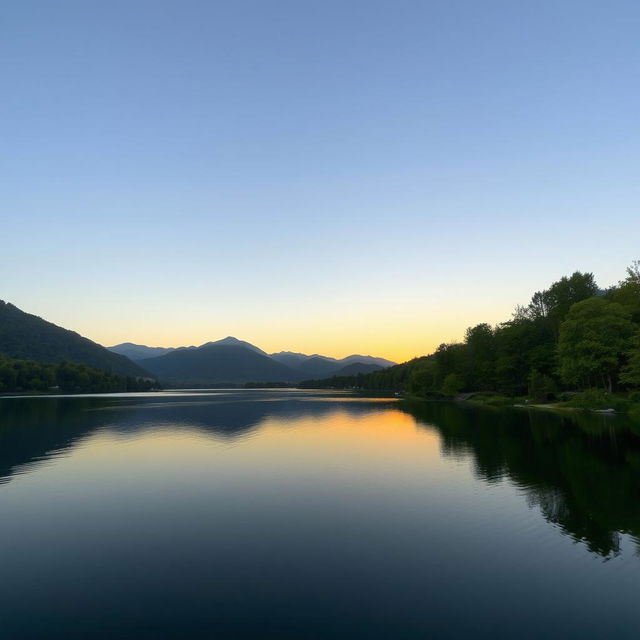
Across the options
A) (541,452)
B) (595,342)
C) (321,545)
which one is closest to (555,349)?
(595,342)

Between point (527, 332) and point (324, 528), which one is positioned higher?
point (527, 332)

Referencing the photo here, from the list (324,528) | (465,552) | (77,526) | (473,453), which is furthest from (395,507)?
(473,453)

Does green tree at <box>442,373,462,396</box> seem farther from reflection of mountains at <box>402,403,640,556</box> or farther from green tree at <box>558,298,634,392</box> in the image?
reflection of mountains at <box>402,403,640,556</box>

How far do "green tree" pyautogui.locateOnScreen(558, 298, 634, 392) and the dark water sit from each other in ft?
182

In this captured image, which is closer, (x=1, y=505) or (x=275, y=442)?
(x=1, y=505)

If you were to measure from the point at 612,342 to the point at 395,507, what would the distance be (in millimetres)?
87002

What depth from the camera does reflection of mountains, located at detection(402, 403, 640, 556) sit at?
22672mm

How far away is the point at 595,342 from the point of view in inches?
3607

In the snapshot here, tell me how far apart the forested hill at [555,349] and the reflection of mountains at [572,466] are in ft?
86.8

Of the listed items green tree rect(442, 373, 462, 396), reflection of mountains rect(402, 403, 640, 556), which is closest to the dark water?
reflection of mountains rect(402, 403, 640, 556)

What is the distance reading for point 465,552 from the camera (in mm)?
19234

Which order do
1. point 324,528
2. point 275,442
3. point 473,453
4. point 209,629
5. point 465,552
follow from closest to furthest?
point 209,629
point 465,552
point 324,528
point 473,453
point 275,442

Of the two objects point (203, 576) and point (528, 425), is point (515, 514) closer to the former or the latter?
point (203, 576)

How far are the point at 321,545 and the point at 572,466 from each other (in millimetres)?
26775
